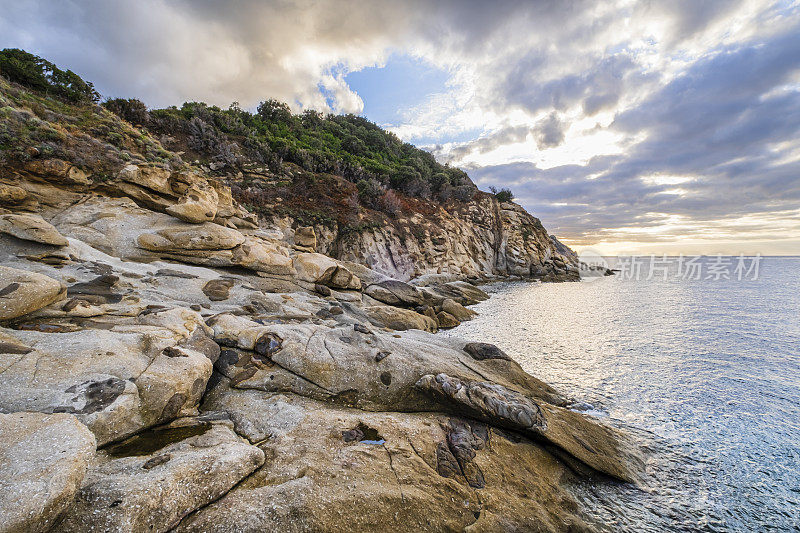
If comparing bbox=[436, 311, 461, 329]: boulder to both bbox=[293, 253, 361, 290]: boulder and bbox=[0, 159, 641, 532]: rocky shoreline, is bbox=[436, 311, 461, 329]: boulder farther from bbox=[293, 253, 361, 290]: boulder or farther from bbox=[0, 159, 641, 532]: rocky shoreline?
bbox=[0, 159, 641, 532]: rocky shoreline

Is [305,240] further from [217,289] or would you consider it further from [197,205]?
[217,289]

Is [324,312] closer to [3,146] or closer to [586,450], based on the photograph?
[586,450]

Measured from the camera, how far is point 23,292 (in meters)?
6.67

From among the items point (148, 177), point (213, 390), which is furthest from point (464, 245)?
point (213, 390)

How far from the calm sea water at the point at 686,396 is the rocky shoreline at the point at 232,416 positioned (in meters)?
1.11

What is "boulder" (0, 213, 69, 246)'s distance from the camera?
964 centimetres

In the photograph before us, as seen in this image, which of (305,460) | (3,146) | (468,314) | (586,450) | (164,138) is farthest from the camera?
(164,138)

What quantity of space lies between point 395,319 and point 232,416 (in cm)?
1202

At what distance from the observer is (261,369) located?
26.4 ft

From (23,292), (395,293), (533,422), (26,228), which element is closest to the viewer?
(23,292)

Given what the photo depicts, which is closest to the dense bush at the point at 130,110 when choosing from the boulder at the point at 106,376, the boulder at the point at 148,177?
the boulder at the point at 148,177

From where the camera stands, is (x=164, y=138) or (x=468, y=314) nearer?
(x=468, y=314)

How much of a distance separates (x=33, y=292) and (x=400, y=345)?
9.50 metres

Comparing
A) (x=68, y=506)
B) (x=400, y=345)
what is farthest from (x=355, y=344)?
(x=68, y=506)
